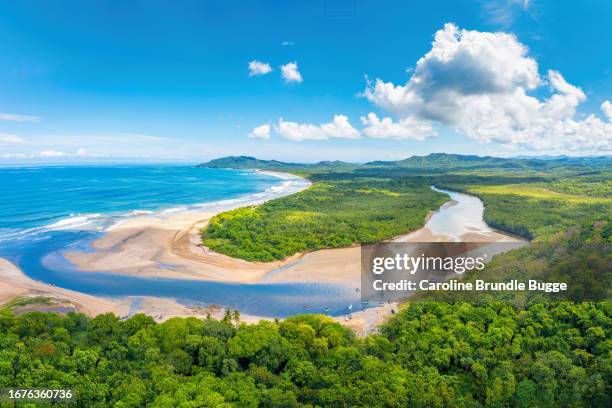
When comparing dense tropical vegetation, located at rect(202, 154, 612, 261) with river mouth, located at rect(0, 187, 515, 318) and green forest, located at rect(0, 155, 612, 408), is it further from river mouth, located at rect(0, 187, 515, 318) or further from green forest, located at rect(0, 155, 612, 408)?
green forest, located at rect(0, 155, 612, 408)

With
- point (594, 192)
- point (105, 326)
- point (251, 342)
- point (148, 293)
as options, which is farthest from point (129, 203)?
point (594, 192)

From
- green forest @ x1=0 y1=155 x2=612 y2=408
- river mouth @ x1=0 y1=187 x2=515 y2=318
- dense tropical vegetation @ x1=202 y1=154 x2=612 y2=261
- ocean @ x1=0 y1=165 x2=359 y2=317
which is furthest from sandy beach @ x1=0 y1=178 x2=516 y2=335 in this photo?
green forest @ x1=0 y1=155 x2=612 y2=408

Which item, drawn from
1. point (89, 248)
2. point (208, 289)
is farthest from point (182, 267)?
point (89, 248)

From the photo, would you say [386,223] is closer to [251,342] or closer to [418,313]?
[418,313]

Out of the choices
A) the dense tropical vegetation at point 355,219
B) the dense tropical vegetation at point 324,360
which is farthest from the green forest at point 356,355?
the dense tropical vegetation at point 355,219

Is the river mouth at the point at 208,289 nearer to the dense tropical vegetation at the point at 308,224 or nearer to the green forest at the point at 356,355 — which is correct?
the dense tropical vegetation at the point at 308,224

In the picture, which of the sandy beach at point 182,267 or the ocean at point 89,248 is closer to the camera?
the sandy beach at point 182,267

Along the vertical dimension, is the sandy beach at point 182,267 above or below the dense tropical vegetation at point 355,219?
below

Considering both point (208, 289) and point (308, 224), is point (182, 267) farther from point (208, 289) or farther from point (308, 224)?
point (308, 224)
